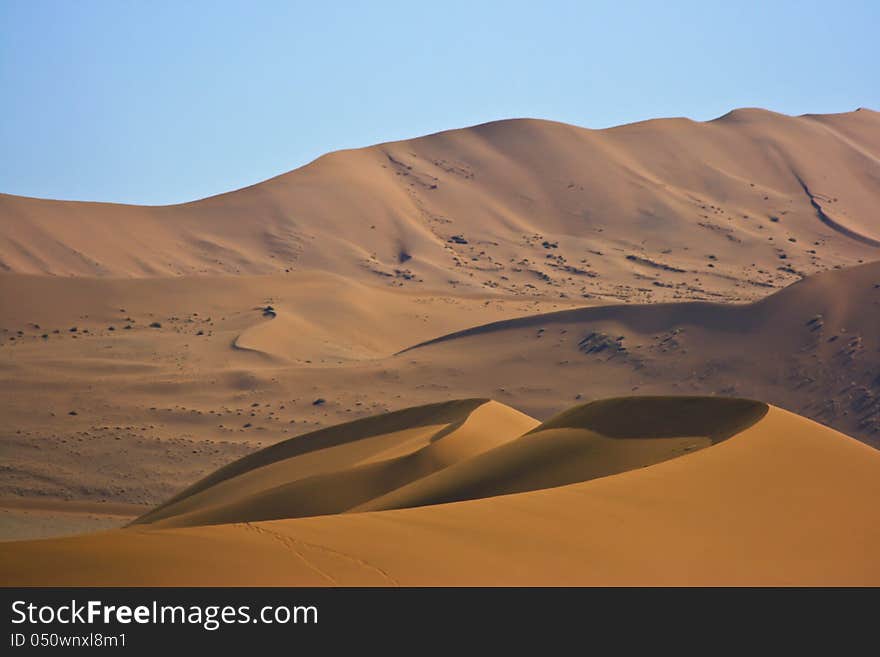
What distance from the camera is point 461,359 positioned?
49438 mm

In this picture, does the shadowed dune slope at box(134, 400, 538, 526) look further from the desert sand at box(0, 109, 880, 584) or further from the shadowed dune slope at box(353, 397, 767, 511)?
the shadowed dune slope at box(353, 397, 767, 511)

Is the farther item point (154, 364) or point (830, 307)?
point (154, 364)

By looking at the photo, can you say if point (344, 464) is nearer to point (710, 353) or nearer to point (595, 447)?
point (595, 447)

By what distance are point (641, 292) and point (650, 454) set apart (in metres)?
62.2

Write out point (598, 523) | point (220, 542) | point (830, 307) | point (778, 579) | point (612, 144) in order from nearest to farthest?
point (220, 542) → point (778, 579) → point (598, 523) → point (830, 307) → point (612, 144)

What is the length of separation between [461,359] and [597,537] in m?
39.0

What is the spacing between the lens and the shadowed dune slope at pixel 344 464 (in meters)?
20.4

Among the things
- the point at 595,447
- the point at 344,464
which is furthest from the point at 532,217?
the point at 595,447

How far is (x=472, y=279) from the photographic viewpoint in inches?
3206

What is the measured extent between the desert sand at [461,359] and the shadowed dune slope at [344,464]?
9 cm

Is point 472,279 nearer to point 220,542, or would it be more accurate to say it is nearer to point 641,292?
point 641,292

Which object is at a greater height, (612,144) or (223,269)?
(612,144)

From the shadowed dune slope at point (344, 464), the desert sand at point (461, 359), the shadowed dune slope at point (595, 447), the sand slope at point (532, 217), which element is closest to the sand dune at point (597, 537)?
the desert sand at point (461, 359)

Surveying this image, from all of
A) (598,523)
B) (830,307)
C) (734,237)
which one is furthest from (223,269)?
(598,523)
